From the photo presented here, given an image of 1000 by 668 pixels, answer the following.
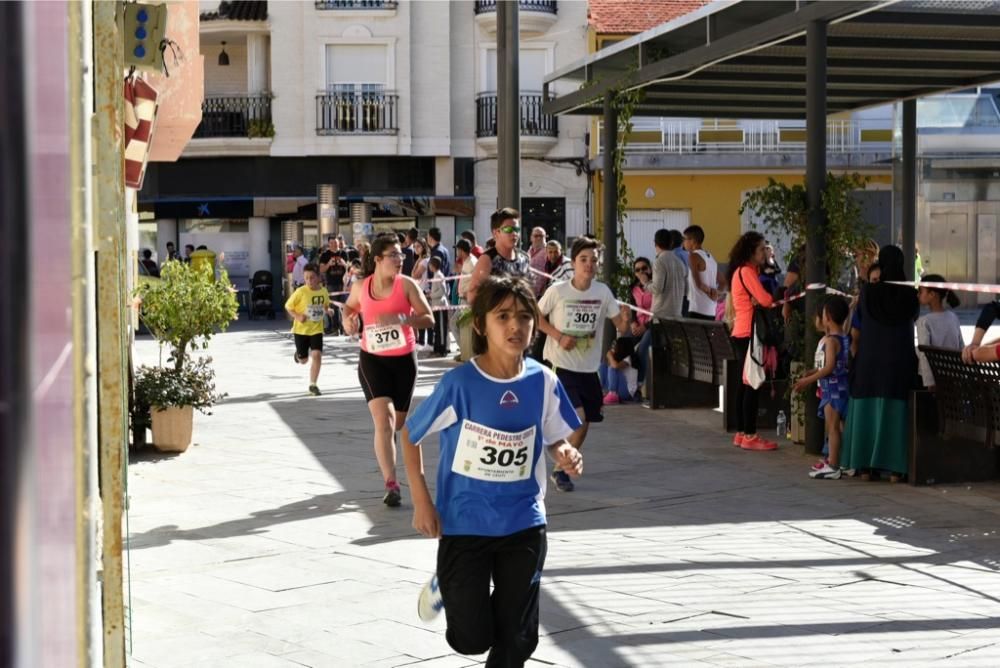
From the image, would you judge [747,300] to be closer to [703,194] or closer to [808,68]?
[808,68]

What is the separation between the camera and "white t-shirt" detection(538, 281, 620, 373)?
33.0ft

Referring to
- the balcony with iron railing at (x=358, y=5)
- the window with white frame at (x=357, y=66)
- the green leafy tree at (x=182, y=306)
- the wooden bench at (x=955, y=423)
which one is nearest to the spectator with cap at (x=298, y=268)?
the window with white frame at (x=357, y=66)

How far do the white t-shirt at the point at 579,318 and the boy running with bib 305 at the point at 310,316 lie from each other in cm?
743

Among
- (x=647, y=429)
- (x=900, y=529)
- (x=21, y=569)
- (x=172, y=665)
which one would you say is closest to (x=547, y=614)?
(x=172, y=665)

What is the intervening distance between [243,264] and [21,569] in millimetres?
41395

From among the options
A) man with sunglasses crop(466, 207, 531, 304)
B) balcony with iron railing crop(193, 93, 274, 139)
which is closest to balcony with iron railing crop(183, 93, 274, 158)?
balcony with iron railing crop(193, 93, 274, 139)

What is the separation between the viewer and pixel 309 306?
17344 mm

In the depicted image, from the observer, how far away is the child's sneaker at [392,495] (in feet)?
31.4

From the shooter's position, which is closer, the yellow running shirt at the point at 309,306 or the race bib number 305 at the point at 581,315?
the race bib number 305 at the point at 581,315

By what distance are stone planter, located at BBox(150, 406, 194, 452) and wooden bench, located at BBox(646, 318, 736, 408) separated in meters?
5.29

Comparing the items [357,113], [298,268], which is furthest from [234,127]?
[298,268]

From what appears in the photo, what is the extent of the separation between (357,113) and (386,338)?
109ft

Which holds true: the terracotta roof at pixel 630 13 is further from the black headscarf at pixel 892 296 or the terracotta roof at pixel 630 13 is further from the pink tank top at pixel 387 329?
the pink tank top at pixel 387 329

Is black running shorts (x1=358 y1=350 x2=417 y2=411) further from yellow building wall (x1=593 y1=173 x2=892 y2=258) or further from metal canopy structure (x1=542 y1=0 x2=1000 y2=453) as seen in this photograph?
yellow building wall (x1=593 y1=173 x2=892 y2=258)
